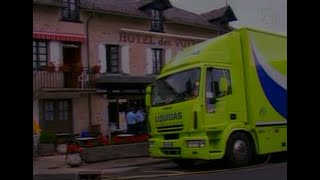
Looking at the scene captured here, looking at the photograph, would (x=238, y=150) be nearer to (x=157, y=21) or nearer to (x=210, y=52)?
(x=210, y=52)

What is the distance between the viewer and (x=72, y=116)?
82.8 ft

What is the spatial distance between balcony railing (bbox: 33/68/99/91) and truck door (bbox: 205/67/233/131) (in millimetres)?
12193

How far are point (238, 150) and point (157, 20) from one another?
1688 cm

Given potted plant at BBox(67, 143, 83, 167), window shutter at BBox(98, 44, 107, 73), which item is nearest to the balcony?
window shutter at BBox(98, 44, 107, 73)

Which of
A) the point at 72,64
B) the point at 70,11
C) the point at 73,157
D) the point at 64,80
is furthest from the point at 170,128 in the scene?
the point at 70,11

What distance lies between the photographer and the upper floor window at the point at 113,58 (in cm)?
2683

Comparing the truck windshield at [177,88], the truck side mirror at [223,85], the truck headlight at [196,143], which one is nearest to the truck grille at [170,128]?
the truck headlight at [196,143]

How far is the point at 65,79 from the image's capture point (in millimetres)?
24969

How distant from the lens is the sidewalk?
13870mm

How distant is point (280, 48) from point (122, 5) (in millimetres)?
14795

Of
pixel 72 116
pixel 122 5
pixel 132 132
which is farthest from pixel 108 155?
pixel 122 5

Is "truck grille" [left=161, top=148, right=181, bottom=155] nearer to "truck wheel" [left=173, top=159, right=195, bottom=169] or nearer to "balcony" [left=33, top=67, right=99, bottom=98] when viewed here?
"truck wheel" [left=173, top=159, right=195, bottom=169]

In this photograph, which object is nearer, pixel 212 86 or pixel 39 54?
pixel 212 86
